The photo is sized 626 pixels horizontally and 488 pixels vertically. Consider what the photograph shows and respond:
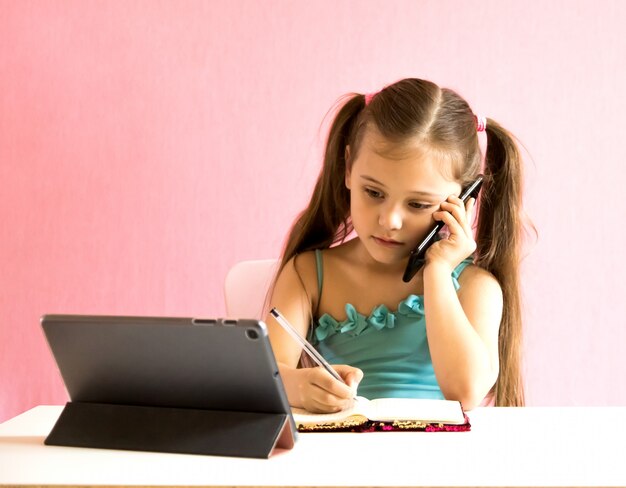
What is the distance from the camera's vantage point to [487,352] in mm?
1264

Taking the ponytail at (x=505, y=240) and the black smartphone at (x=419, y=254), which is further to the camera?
the ponytail at (x=505, y=240)

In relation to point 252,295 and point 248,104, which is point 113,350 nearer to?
point 252,295

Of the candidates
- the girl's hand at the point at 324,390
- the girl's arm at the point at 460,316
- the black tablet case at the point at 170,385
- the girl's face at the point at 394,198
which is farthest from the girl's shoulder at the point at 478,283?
the black tablet case at the point at 170,385

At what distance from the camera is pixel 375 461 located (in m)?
0.78

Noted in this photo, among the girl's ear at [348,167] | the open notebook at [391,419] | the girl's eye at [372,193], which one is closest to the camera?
the open notebook at [391,419]

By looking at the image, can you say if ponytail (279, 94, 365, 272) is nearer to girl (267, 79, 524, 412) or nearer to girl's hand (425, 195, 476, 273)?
girl (267, 79, 524, 412)

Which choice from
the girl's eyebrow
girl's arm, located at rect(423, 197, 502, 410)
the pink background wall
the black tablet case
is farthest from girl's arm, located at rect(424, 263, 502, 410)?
the pink background wall

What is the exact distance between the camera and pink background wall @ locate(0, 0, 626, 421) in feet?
6.99

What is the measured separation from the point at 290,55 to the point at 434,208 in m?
0.90

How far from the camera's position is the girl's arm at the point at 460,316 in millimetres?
1220

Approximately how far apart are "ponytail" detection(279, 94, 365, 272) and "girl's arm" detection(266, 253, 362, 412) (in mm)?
39

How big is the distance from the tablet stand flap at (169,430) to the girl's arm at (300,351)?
0.52 feet

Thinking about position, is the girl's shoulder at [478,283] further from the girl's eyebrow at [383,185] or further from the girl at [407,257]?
the girl's eyebrow at [383,185]

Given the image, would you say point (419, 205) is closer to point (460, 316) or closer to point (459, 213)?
point (459, 213)
